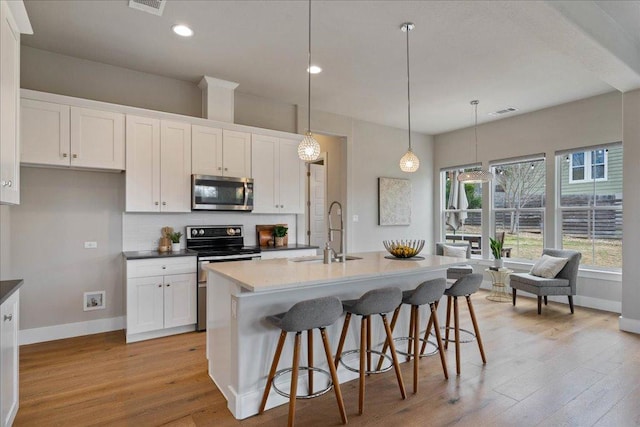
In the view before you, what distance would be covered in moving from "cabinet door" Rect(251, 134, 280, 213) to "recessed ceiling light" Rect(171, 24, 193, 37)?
1.52 meters

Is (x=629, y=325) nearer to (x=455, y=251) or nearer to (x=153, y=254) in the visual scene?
(x=455, y=251)

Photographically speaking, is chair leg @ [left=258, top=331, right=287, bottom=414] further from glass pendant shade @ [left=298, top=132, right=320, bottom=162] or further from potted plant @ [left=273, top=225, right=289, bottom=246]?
potted plant @ [left=273, top=225, right=289, bottom=246]

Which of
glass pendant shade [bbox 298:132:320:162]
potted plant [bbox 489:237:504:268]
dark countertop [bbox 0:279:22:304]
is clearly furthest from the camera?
potted plant [bbox 489:237:504:268]

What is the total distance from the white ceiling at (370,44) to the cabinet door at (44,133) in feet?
2.24

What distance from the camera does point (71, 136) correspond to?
3.50m

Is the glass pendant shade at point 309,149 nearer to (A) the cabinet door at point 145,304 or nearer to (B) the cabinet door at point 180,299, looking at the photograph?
(B) the cabinet door at point 180,299

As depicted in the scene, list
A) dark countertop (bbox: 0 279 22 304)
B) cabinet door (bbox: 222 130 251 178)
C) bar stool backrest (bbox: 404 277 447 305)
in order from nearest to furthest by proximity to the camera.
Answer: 1. dark countertop (bbox: 0 279 22 304)
2. bar stool backrest (bbox: 404 277 447 305)
3. cabinet door (bbox: 222 130 251 178)

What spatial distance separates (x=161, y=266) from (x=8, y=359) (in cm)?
179

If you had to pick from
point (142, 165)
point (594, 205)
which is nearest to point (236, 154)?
point (142, 165)

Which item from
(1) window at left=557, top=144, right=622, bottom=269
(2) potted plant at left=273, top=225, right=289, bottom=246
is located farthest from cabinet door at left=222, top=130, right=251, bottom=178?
(1) window at left=557, top=144, right=622, bottom=269

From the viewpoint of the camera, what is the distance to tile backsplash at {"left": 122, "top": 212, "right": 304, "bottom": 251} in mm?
4078

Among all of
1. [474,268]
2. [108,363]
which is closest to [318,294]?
[108,363]

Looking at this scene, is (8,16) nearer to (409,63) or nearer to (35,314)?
(35,314)

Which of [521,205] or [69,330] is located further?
[521,205]
